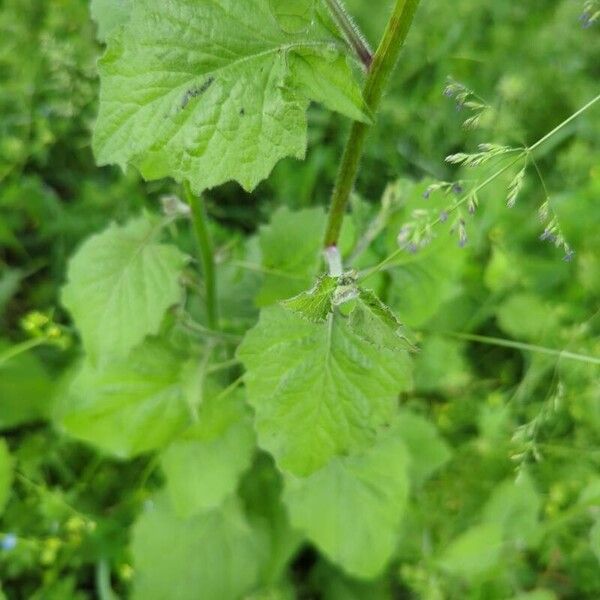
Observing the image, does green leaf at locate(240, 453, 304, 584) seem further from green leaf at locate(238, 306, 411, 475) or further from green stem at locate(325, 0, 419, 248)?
green stem at locate(325, 0, 419, 248)

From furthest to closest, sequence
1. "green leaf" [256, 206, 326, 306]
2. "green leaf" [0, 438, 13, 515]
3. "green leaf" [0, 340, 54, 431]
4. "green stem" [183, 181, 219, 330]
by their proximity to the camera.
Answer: "green leaf" [0, 340, 54, 431]
"green leaf" [0, 438, 13, 515]
"green leaf" [256, 206, 326, 306]
"green stem" [183, 181, 219, 330]

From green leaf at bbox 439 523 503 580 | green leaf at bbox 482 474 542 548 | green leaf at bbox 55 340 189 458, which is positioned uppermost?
green leaf at bbox 55 340 189 458

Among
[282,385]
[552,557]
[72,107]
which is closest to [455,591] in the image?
[552,557]

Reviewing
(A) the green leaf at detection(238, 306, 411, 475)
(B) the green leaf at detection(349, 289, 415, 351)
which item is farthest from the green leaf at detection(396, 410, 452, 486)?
(B) the green leaf at detection(349, 289, 415, 351)

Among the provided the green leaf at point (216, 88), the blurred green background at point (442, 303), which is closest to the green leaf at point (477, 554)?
the blurred green background at point (442, 303)

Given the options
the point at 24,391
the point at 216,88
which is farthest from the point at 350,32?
the point at 24,391
